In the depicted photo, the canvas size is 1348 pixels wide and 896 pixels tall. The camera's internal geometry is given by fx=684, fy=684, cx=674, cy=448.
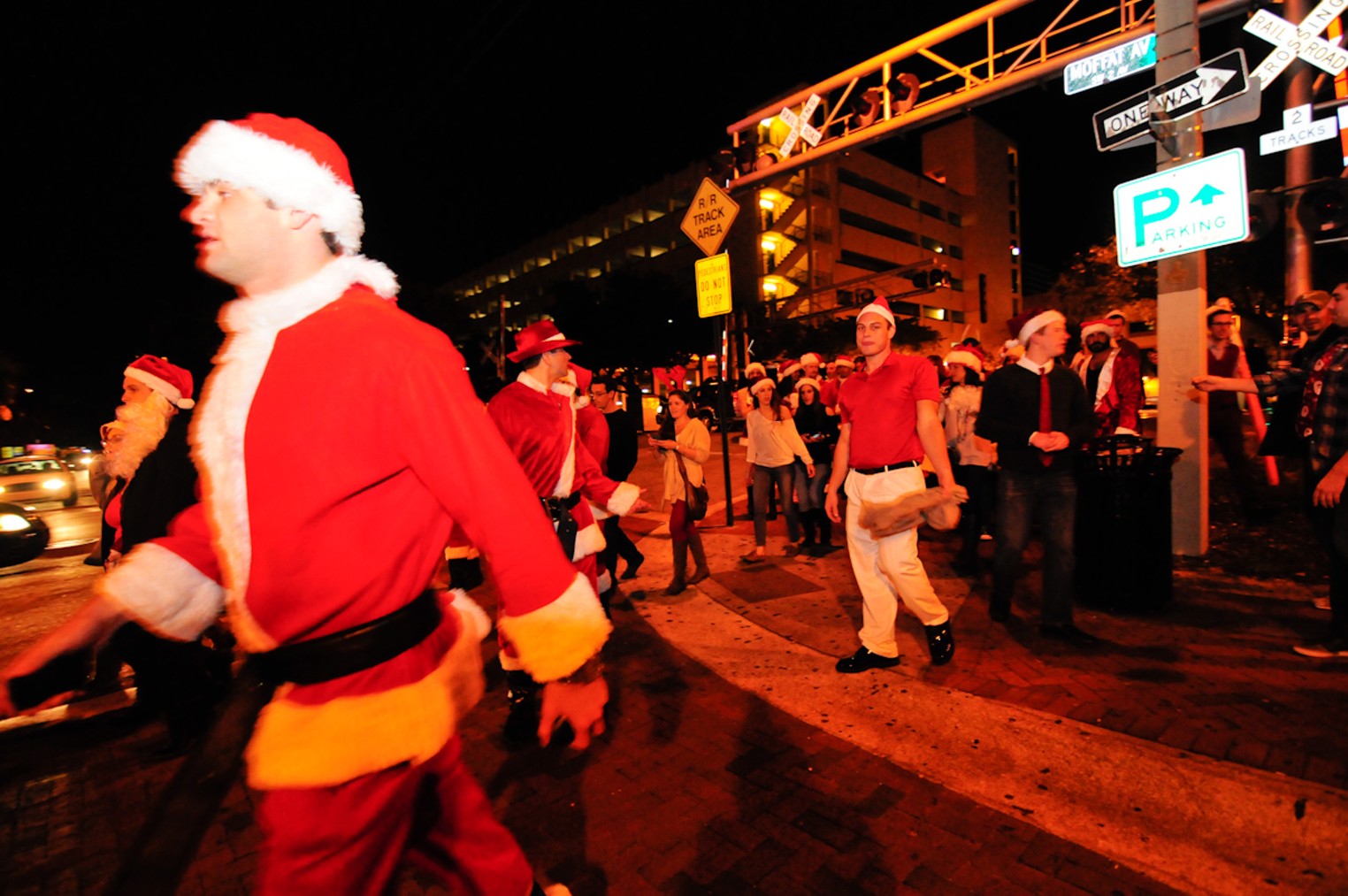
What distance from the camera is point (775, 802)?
9.18ft

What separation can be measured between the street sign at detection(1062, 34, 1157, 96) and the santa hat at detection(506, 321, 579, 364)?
7.39 metres

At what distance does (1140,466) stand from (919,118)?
7.37 m

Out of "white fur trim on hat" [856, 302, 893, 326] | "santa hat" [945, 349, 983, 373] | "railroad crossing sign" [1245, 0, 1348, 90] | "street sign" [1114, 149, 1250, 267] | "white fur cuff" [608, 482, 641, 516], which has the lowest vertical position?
"white fur cuff" [608, 482, 641, 516]

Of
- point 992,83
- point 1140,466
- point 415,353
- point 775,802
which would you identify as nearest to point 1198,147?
point 1140,466

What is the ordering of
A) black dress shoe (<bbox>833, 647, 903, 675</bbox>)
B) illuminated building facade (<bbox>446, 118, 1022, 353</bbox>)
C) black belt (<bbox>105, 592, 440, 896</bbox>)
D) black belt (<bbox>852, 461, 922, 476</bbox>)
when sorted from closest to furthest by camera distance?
1. black belt (<bbox>105, 592, 440, 896</bbox>)
2. black belt (<bbox>852, 461, 922, 476</bbox>)
3. black dress shoe (<bbox>833, 647, 903, 675</bbox>)
4. illuminated building facade (<bbox>446, 118, 1022, 353</bbox>)

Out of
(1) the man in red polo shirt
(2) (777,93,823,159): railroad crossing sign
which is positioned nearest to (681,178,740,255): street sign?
(2) (777,93,823,159): railroad crossing sign

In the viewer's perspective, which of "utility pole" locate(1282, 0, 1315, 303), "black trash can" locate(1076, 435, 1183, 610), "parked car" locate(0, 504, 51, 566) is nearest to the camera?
"black trash can" locate(1076, 435, 1183, 610)

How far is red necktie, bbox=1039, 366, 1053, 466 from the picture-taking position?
4.33m

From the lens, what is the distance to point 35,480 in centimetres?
1526

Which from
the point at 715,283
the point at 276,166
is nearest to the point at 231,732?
the point at 276,166

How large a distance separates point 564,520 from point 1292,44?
946cm

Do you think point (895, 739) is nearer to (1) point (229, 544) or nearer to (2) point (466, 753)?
(2) point (466, 753)

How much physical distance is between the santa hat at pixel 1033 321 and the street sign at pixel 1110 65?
481cm

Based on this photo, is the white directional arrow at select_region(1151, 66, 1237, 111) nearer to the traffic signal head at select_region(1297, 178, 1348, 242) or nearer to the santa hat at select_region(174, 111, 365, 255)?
the traffic signal head at select_region(1297, 178, 1348, 242)
